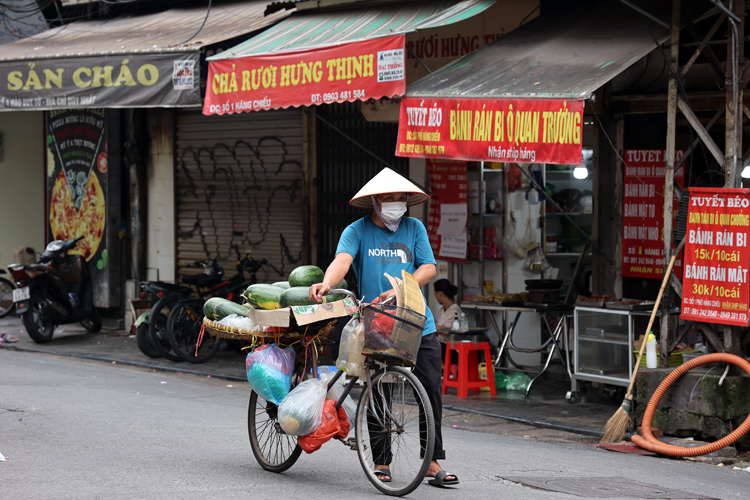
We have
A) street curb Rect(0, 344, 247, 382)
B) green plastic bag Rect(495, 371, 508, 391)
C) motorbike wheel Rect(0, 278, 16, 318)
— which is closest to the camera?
green plastic bag Rect(495, 371, 508, 391)

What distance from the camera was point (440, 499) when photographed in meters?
4.70

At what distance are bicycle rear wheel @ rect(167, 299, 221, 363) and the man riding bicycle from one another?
5587mm

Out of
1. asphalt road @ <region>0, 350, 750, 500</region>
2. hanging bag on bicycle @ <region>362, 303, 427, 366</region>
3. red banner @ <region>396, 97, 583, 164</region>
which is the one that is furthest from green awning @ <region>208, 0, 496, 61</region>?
hanging bag on bicycle @ <region>362, 303, 427, 366</region>

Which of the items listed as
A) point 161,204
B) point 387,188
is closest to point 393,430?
point 387,188

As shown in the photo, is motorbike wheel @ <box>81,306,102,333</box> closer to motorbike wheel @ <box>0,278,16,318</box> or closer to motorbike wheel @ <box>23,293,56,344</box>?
motorbike wheel @ <box>23,293,56,344</box>

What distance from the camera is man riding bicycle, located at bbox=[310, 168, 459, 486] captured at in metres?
4.96

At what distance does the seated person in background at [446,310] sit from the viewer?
917 centimetres

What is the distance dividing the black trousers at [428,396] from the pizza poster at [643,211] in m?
4.89

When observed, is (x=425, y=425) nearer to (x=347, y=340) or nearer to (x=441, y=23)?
(x=347, y=340)

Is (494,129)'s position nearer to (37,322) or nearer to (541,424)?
(541,424)

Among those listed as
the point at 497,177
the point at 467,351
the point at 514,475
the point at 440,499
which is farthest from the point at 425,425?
the point at 497,177

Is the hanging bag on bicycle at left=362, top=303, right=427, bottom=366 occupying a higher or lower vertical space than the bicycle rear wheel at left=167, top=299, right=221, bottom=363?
higher

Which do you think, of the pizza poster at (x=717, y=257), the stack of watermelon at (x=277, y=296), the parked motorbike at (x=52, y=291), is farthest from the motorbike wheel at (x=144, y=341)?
the pizza poster at (x=717, y=257)

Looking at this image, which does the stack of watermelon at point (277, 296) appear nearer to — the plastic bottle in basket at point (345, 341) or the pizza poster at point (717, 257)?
the plastic bottle in basket at point (345, 341)
